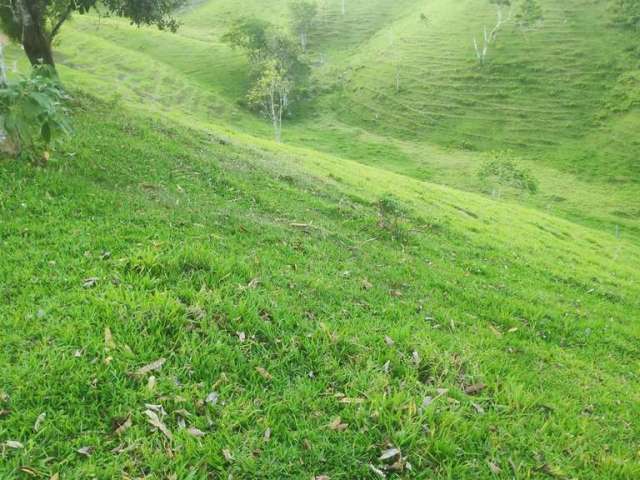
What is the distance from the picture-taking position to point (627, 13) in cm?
9919

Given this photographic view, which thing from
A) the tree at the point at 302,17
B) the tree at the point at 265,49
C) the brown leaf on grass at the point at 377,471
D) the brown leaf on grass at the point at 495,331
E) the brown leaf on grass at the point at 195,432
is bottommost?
the brown leaf on grass at the point at 495,331

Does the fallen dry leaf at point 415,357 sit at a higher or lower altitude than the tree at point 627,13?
lower

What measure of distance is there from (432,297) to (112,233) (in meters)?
6.98

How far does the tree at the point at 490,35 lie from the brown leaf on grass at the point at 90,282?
10853 cm

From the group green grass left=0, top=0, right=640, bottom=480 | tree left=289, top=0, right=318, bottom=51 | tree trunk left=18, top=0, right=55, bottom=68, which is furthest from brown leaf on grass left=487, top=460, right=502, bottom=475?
tree left=289, top=0, right=318, bottom=51

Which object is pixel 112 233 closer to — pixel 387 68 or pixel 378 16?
pixel 387 68

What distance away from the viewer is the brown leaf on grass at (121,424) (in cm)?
477

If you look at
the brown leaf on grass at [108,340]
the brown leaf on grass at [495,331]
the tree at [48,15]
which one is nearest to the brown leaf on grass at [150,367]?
the brown leaf on grass at [108,340]

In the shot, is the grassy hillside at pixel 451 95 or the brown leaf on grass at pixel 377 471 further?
the grassy hillside at pixel 451 95

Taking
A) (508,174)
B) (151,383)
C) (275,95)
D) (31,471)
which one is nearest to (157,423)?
(151,383)

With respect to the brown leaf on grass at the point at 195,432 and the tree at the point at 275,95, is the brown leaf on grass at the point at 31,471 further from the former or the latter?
the tree at the point at 275,95

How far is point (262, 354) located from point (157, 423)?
5.63ft

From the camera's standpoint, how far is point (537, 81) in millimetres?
91250

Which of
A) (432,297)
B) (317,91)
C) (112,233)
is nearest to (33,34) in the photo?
(112,233)
